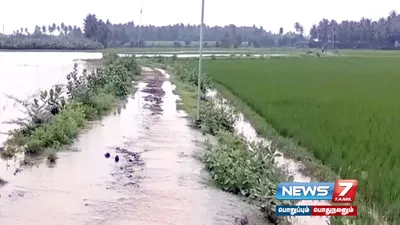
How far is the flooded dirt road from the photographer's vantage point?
5.29 metres

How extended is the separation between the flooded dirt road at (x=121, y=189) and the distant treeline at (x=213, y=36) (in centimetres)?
6071

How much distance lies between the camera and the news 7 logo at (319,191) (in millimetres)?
3326

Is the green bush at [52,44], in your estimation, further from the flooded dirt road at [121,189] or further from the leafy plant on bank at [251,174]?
the leafy plant on bank at [251,174]

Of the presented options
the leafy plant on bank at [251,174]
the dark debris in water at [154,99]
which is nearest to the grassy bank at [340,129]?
the leafy plant on bank at [251,174]

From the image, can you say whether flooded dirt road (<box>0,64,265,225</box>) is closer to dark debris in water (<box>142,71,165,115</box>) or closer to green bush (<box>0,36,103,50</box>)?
dark debris in water (<box>142,71,165,115</box>)

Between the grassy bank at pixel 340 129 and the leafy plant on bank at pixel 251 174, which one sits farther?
the grassy bank at pixel 340 129

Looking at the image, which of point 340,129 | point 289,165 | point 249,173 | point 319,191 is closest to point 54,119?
point 289,165

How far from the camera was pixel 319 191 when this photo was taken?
3.35 meters

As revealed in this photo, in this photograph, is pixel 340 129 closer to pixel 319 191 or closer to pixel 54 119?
pixel 54 119

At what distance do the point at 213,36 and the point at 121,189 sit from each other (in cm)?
8113

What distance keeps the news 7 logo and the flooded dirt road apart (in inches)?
72.3

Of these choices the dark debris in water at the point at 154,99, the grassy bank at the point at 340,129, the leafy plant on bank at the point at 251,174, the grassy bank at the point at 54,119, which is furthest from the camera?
the dark debris in water at the point at 154,99

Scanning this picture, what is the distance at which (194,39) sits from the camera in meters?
84.9

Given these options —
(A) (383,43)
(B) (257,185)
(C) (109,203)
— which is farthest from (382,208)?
(A) (383,43)
